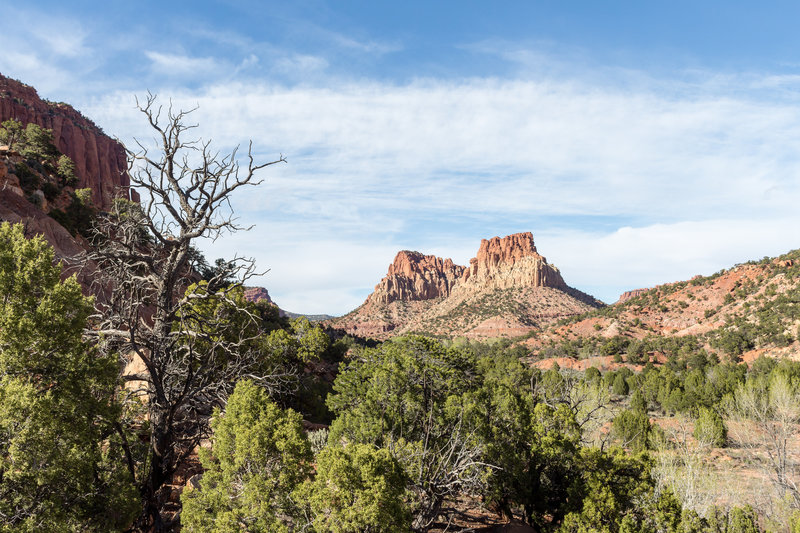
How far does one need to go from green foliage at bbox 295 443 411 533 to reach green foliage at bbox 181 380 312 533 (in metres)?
0.68

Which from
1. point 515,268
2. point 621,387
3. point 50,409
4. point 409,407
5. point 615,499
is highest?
point 515,268

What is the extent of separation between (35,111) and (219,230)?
302ft

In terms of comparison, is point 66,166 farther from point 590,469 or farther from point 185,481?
point 590,469

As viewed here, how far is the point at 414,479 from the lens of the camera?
12.6 m

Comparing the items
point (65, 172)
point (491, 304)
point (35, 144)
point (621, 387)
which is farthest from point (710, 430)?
point (491, 304)

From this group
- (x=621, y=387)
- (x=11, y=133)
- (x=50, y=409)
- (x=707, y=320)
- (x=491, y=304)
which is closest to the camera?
(x=50, y=409)

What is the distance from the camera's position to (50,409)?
330 inches

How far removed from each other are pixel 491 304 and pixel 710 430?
381ft

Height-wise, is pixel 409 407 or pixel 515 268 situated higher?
pixel 515 268

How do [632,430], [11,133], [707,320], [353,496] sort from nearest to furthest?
[353,496], [632,430], [11,133], [707,320]

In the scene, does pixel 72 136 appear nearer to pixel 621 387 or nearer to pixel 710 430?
pixel 621 387

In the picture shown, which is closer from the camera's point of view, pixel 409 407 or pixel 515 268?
pixel 409 407

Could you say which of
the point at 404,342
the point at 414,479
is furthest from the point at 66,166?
the point at 414,479

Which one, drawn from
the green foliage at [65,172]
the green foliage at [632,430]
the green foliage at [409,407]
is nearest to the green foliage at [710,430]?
the green foliage at [632,430]
